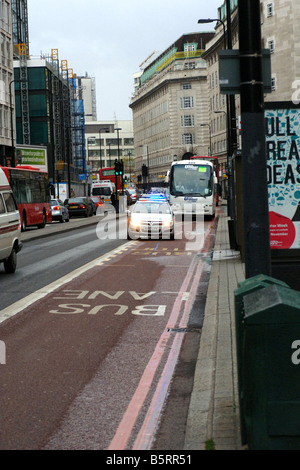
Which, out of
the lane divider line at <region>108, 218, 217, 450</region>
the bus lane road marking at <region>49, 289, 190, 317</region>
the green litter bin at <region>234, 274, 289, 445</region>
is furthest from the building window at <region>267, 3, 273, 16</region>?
the green litter bin at <region>234, 274, 289, 445</region>

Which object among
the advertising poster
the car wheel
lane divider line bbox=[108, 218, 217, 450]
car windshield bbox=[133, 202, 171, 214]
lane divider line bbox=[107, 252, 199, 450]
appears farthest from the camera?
car windshield bbox=[133, 202, 171, 214]

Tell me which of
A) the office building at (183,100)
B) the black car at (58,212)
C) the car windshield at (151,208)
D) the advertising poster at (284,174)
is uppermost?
the office building at (183,100)

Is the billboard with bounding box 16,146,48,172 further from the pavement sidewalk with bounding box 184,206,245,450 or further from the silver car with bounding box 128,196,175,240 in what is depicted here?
the pavement sidewalk with bounding box 184,206,245,450

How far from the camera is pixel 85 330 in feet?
32.8

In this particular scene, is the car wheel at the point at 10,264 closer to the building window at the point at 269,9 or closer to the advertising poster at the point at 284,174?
the advertising poster at the point at 284,174

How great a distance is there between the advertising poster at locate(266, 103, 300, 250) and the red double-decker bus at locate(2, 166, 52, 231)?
90.4 ft

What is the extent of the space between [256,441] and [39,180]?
39.3 meters

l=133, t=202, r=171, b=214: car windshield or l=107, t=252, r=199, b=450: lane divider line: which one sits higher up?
l=133, t=202, r=171, b=214: car windshield

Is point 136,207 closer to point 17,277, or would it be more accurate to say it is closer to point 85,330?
point 17,277

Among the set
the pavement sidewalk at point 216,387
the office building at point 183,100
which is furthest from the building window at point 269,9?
the pavement sidewalk at point 216,387

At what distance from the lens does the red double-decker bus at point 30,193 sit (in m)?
38.2

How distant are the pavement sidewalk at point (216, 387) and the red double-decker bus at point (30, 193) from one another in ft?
90.5

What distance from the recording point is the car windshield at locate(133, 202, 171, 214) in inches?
1145
